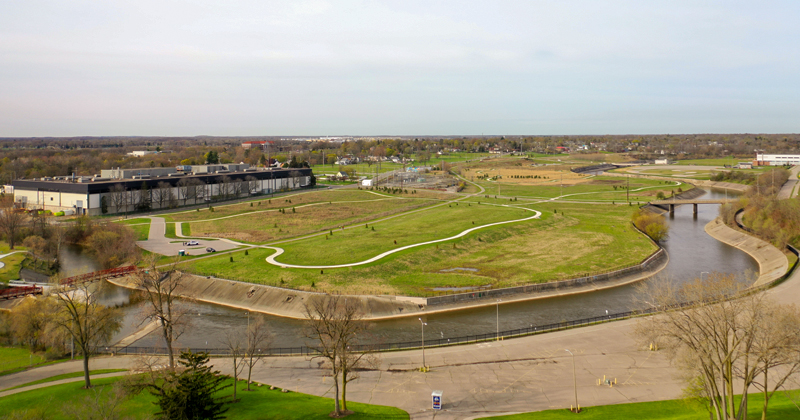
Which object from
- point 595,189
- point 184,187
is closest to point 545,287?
point 184,187

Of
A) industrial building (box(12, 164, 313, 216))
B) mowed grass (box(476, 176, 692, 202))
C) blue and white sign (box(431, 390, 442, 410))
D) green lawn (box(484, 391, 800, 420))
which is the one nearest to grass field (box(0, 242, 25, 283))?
industrial building (box(12, 164, 313, 216))

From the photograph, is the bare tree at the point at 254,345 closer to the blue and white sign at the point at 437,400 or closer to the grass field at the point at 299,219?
the blue and white sign at the point at 437,400

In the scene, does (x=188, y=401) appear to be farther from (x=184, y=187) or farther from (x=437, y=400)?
(x=184, y=187)

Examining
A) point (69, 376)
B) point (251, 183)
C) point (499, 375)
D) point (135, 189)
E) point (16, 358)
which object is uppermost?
point (251, 183)

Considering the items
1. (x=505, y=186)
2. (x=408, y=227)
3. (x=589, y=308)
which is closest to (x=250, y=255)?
(x=408, y=227)

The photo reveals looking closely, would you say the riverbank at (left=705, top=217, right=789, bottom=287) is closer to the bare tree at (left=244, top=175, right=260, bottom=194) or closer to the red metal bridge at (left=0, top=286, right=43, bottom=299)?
the red metal bridge at (left=0, top=286, right=43, bottom=299)

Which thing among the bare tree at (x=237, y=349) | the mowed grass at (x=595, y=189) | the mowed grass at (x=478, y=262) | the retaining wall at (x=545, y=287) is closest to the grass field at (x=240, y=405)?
the bare tree at (x=237, y=349)
